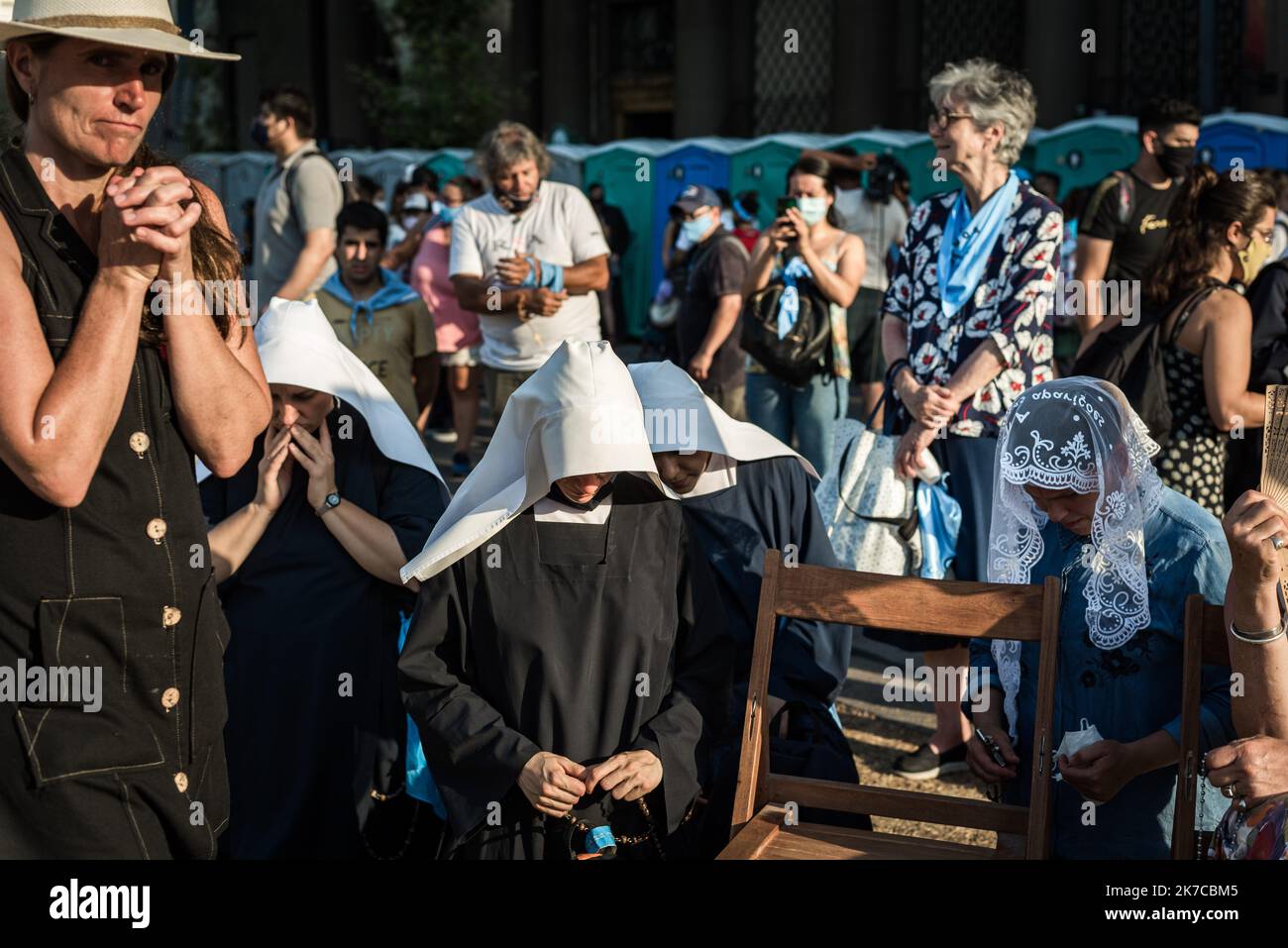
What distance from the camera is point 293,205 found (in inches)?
249

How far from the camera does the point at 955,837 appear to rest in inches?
173

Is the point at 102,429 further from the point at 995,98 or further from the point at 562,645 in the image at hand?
the point at 995,98

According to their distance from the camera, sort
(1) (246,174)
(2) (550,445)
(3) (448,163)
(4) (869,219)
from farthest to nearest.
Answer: (1) (246,174), (3) (448,163), (4) (869,219), (2) (550,445)

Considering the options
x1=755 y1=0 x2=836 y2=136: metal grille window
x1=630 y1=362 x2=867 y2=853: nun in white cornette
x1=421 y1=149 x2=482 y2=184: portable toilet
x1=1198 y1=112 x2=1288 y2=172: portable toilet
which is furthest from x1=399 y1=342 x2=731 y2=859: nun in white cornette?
x1=755 y1=0 x2=836 y2=136: metal grille window

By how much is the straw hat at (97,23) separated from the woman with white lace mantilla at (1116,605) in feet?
6.43

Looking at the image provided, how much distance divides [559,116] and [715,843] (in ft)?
81.6

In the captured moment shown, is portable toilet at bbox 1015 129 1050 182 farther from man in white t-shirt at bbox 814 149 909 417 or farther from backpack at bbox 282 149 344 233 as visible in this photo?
backpack at bbox 282 149 344 233

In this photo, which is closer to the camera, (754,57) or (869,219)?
(869,219)

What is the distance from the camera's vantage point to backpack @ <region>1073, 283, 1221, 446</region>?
14.7ft

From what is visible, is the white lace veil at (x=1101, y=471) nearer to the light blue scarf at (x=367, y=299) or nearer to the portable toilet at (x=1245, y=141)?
the light blue scarf at (x=367, y=299)

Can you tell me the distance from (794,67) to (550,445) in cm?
2333

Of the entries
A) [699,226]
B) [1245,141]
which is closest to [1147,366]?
[699,226]

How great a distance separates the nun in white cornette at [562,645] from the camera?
3.15 meters
